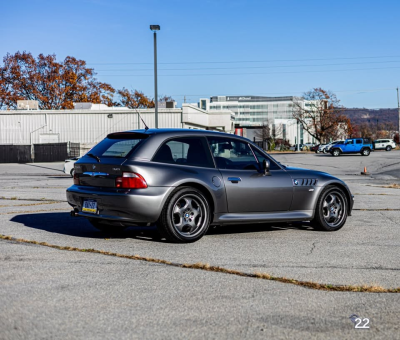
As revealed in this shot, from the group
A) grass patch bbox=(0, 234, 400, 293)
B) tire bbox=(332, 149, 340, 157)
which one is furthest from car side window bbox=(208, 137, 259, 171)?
tire bbox=(332, 149, 340, 157)

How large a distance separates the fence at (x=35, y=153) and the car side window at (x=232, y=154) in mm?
45914

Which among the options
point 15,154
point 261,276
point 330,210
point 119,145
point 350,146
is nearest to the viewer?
point 261,276

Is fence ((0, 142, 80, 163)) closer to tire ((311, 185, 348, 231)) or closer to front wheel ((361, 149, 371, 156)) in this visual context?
front wheel ((361, 149, 371, 156))

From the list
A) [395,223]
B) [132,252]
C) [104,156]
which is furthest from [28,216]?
[395,223]

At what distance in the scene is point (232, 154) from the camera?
26.8ft

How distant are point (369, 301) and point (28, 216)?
7.07 meters

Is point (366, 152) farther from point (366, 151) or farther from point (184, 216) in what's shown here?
point (184, 216)

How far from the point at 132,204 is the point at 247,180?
1.77m

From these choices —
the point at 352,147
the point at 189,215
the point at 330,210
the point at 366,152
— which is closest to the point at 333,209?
the point at 330,210

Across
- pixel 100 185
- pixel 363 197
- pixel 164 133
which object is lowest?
pixel 363 197

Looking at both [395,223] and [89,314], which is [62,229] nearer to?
[89,314]

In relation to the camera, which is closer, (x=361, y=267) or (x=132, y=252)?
(x=361, y=267)

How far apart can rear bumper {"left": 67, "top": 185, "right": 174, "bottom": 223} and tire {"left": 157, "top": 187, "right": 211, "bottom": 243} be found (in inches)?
4.5

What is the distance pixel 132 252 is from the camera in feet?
22.0
